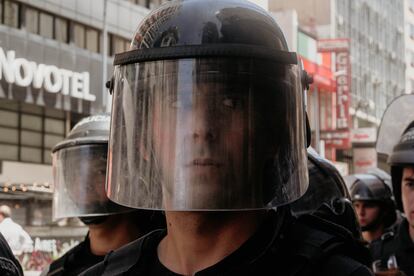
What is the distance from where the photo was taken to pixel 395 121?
397cm

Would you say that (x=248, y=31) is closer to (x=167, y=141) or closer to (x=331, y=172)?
(x=167, y=141)

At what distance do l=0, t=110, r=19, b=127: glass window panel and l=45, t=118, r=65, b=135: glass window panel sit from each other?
1.24 m

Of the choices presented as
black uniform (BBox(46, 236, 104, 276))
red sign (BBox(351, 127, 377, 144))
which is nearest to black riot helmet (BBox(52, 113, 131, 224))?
black uniform (BBox(46, 236, 104, 276))

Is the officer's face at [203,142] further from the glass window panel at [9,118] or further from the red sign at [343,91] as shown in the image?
the red sign at [343,91]

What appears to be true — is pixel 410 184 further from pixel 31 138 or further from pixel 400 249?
pixel 31 138

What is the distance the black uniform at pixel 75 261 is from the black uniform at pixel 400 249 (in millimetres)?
1456

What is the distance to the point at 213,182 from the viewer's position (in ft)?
5.63

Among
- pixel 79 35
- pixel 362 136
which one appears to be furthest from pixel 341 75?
pixel 79 35

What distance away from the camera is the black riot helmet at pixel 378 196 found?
6285 mm

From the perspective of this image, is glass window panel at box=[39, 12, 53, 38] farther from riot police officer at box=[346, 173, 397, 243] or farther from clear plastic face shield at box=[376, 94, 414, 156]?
clear plastic face shield at box=[376, 94, 414, 156]

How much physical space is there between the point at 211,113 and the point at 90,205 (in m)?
1.95

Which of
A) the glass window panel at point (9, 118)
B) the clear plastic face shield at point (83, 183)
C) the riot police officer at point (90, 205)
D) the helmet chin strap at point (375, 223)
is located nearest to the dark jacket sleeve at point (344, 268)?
the riot police officer at point (90, 205)

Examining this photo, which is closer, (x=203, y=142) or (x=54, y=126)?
(x=203, y=142)

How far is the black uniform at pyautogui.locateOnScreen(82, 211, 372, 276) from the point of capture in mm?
1609
